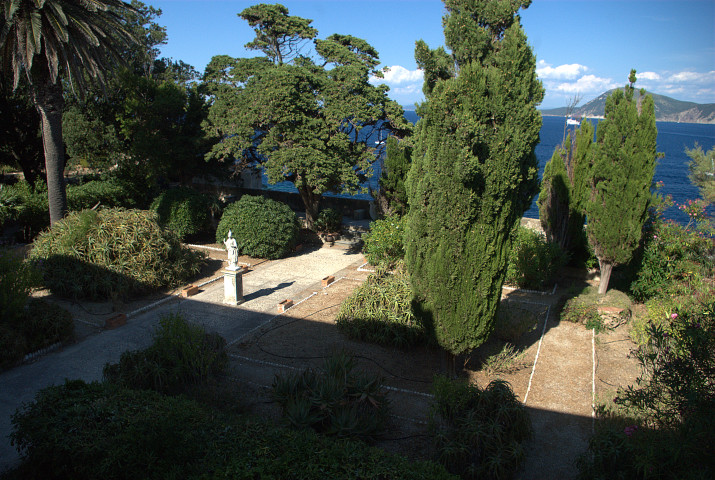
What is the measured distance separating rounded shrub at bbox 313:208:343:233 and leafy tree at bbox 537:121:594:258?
23.4 ft

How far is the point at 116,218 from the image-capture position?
1150 centimetres

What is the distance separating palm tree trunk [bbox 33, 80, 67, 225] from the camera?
12.3 m

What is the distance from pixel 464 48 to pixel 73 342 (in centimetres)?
851

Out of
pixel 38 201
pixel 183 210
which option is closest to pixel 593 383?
pixel 183 210

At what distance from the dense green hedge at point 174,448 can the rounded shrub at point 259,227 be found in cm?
945

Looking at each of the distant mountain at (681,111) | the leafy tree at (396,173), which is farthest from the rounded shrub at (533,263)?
the distant mountain at (681,111)

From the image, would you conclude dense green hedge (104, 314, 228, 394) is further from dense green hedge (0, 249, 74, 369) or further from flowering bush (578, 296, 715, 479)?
flowering bush (578, 296, 715, 479)

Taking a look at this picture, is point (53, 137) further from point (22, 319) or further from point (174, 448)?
point (174, 448)

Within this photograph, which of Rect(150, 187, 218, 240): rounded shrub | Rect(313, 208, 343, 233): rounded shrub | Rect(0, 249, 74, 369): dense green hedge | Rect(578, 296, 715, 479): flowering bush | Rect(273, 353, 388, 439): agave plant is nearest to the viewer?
Rect(578, 296, 715, 479): flowering bush

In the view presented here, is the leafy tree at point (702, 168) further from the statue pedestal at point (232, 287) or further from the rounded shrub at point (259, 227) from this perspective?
the statue pedestal at point (232, 287)

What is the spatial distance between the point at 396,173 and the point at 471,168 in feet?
32.7

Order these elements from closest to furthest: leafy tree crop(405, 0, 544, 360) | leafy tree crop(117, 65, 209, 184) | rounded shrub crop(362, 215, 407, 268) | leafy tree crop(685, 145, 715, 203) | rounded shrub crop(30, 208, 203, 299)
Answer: leafy tree crop(405, 0, 544, 360)
rounded shrub crop(30, 208, 203, 299)
rounded shrub crop(362, 215, 407, 268)
leafy tree crop(117, 65, 209, 184)
leafy tree crop(685, 145, 715, 203)

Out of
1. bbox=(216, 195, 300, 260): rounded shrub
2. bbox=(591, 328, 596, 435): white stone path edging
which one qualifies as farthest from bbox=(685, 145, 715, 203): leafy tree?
bbox=(216, 195, 300, 260): rounded shrub

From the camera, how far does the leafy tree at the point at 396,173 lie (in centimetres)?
1580
